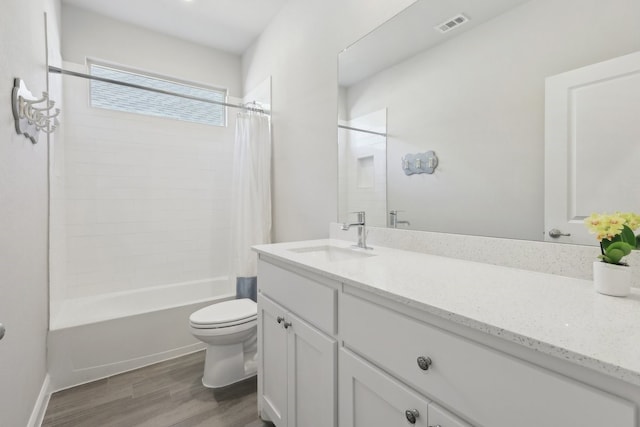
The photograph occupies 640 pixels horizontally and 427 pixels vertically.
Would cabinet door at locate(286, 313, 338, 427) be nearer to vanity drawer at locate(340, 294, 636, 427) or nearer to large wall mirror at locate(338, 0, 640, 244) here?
vanity drawer at locate(340, 294, 636, 427)

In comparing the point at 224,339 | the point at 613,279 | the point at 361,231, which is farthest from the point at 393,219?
the point at 224,339

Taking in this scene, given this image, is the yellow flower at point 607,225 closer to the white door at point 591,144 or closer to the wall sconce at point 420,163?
the white door at point 591,144

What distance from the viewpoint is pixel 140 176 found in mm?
2746

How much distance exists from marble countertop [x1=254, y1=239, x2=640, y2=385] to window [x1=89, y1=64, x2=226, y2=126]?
2504mm

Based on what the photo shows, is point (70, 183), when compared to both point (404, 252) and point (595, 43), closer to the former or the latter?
point (404, 252)

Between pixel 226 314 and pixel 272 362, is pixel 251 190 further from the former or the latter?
pixel 272 362

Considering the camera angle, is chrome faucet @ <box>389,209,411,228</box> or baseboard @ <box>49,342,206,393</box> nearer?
chrome faucet @ <box>389,209,411,228</box>

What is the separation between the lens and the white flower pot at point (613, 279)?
0.71 m


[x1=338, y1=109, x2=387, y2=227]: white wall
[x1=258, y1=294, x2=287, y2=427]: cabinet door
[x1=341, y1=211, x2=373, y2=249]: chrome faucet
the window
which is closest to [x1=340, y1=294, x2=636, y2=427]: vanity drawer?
[x1=258, y1=294, x2=287, y2=427]: cabinet door

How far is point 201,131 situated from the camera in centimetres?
304

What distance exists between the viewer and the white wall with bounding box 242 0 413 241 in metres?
1.82

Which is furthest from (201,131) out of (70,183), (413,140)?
(413,140)

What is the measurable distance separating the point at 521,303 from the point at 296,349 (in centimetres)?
84

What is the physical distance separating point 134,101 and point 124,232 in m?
1.22
